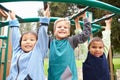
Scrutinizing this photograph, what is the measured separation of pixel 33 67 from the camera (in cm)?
210

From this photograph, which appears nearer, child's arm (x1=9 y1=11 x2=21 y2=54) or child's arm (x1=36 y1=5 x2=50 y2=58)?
child's arm (x1=36 y1=5 x2=50 y2=58)

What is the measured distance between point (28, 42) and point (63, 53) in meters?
0.29

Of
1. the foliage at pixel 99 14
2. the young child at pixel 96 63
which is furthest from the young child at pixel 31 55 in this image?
the foliage at pixel 99 14

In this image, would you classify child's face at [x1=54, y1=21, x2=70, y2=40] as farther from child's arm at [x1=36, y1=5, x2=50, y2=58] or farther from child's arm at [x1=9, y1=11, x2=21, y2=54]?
child's arm at [x1=9, y1=11, x2=21, y2=54]

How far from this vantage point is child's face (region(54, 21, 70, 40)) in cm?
231

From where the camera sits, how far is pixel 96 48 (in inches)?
108

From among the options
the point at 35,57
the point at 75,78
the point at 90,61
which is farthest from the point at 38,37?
the point at 90,61

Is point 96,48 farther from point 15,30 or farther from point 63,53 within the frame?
point 15,30

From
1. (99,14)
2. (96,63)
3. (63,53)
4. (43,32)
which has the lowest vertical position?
(96,63)

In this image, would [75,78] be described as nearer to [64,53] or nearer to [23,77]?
[64,53]

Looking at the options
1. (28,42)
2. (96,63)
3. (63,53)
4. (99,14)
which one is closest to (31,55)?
(28,42)

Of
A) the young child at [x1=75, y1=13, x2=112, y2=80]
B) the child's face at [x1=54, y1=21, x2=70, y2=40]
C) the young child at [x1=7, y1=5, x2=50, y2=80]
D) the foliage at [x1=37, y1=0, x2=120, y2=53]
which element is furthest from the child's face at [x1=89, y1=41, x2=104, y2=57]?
the foliage at [x1=37, y1=0, x2=120, y2=53]

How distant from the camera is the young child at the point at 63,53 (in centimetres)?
226

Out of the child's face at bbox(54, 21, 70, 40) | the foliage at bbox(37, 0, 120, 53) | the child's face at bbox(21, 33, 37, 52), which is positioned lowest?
the child's face at bbox(21, 33, 37, 52)
